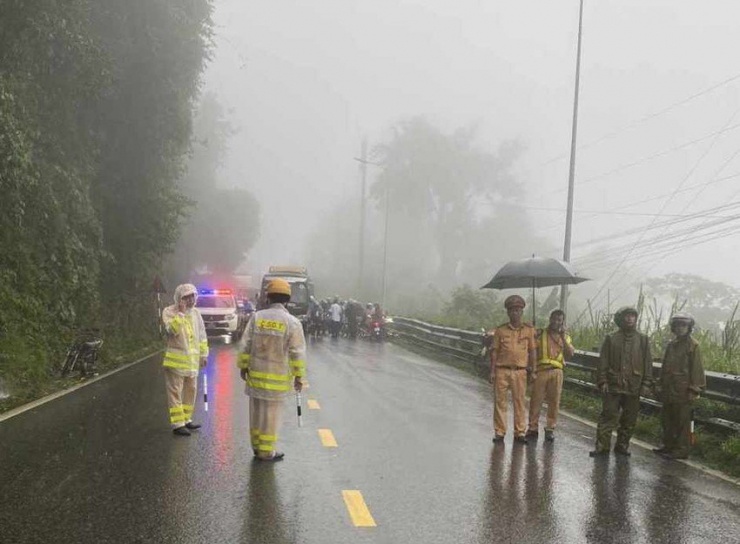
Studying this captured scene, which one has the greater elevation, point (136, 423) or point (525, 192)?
point (525, 192)

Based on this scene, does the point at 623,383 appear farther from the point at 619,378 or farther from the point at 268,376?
the point at 268,376

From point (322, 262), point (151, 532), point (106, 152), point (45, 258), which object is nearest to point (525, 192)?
point (322, 262)

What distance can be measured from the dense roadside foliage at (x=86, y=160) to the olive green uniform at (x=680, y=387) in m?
10.0

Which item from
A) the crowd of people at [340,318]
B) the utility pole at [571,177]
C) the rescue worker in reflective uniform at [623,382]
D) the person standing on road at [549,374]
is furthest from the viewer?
the crowd of people at [340,318]

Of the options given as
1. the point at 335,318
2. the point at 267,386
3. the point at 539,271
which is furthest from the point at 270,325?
the point at 335,318

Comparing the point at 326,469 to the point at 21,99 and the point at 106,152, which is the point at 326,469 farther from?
the point at 106,152

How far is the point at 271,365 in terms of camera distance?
26.3 feet

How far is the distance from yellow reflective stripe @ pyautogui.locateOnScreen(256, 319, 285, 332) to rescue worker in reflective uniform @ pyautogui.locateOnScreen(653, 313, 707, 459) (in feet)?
14.5

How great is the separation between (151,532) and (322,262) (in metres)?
99.7

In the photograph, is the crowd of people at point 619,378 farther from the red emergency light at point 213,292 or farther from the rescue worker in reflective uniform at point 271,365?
the red emergency light at point 213,292

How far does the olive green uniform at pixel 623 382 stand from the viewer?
30.0 feet

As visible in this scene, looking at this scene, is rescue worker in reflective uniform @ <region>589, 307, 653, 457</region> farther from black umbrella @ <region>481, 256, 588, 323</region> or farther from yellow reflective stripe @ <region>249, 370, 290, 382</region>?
yellow reflective stripe @ <region>249, 370, 290, 382</region>

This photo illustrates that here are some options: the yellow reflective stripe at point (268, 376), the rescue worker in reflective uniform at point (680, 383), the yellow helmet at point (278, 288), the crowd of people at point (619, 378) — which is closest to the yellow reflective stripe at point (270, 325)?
the yellow helmet at point (278, 288)

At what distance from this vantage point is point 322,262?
105000 millimetres
